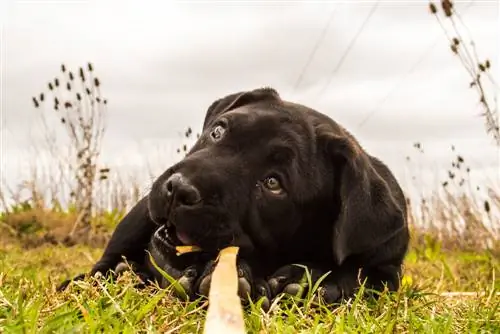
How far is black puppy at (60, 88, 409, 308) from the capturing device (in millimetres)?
3531

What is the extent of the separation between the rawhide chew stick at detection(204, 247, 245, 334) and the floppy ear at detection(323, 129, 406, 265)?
1.84 ft

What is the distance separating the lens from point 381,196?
157 inches

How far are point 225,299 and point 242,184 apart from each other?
713mm

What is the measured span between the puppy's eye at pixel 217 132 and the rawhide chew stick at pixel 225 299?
562mm

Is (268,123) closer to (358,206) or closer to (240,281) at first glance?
(358,206)

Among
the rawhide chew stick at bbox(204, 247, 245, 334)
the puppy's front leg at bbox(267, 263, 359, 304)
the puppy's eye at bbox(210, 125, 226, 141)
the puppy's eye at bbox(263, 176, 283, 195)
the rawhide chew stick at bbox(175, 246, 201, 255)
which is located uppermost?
the puppy's eye at bbox(210, 125, 226, 141)

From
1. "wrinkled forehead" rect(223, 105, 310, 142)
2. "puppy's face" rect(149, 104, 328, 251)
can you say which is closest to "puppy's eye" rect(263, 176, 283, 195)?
"puppy's face" rect(149, 104, 328, 251)

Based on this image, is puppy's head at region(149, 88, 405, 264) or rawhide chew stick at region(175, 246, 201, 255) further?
rawhide chew stick at region(175, 246, 201, 255)

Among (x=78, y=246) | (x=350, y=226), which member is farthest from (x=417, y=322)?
(x=78, y=246)

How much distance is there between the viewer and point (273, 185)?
371 centimetres

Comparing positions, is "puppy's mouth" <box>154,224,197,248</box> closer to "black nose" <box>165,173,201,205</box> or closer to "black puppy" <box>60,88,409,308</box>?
"black puppy" <box>60,88,409,308</box>

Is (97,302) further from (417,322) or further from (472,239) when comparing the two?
(472,239)

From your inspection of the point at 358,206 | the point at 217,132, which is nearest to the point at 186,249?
the point at 217,132

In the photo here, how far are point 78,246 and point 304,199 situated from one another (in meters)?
7.77
